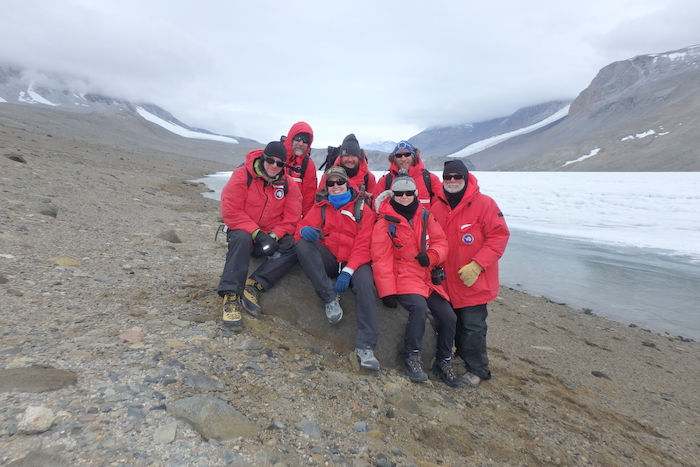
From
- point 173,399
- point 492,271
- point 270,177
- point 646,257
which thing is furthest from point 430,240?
point 646,257

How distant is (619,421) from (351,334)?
2.78 metres

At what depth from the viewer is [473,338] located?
14.1ft

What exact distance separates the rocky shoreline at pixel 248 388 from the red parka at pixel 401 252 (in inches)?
34.2

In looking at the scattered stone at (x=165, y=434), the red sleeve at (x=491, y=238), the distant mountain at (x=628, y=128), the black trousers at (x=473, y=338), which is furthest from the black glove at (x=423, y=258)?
the distant mountain at (x=628, y=128)

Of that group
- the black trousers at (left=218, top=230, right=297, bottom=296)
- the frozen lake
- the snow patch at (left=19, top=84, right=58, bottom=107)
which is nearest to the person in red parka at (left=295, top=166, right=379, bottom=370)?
the black trousers at (left=218, top=230, right=297, bottom=296)

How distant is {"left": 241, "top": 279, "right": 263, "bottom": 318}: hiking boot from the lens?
432 centimetres

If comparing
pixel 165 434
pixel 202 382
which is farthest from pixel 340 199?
pixel 165 434

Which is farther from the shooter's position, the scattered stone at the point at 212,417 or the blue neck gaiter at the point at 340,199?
the blue neck gaiter at the point at 340,199

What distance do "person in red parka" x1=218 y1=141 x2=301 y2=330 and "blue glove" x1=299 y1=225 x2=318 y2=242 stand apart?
0.43 metres

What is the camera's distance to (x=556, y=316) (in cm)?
710

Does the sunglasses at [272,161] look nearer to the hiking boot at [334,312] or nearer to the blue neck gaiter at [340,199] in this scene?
the blue neck gaiter at [340,199]

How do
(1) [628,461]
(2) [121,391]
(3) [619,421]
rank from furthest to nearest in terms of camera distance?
1. (3) [619,421]
2. (1) [628,461]
3. (2) [121,391]

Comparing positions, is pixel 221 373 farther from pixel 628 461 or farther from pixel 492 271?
pixel 628 461

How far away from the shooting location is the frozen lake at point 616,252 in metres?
7.94
